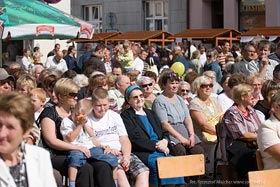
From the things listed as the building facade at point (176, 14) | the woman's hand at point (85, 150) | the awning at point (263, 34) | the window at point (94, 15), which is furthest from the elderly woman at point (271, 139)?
the window at point (94, 15)

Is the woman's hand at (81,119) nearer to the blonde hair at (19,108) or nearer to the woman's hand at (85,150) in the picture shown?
the woman's hand at (85,150)

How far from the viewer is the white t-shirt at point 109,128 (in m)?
8.08

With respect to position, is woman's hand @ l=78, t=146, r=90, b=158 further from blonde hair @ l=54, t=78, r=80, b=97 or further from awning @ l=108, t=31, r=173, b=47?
awning @ l=108, t=31, r=173, b=47

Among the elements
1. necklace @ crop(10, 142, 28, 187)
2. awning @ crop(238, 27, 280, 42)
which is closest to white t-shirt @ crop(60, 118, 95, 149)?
necklace @ crop(10, 142, 28, 187)

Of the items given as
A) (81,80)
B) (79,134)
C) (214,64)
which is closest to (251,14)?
(214,64)

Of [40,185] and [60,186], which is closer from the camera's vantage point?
[40,185]

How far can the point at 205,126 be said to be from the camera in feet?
32.2

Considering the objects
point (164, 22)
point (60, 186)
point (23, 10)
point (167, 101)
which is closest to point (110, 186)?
point (60, 186)

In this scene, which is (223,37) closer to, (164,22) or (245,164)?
(164,22)

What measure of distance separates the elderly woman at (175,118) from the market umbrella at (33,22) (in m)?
3.05

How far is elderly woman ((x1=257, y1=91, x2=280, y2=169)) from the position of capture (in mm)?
7316

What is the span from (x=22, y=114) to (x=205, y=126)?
19.2ft

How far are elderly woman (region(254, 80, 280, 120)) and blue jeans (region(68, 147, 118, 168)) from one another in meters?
2.33

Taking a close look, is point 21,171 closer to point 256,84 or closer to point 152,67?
point 256,84
